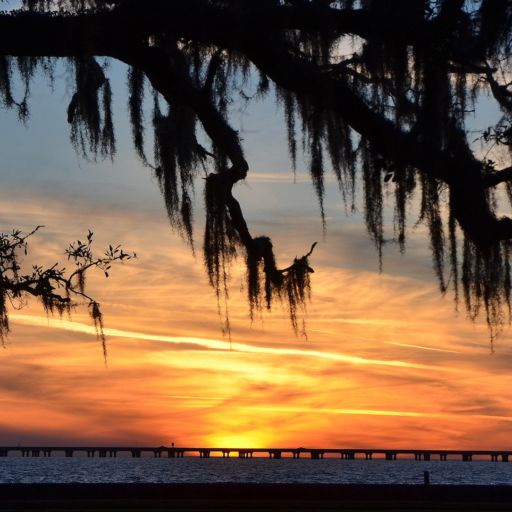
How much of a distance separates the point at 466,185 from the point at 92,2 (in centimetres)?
267

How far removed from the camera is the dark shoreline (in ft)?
27.0

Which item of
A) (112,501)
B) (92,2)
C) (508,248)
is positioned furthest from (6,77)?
(112,501)

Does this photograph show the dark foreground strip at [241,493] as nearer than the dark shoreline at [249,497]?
No

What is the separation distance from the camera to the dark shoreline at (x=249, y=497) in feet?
27.0

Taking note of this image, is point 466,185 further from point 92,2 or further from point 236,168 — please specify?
point 92,2

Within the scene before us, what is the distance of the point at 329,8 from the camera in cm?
565

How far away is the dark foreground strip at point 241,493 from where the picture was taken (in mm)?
8688

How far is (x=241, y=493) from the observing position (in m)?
8.79

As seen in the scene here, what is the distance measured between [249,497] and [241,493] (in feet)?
0.28

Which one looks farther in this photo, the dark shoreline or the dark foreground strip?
the dark foreground strip

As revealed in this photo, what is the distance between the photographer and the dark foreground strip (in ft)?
28.5

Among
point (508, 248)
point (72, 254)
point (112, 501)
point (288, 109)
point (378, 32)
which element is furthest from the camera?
point (72, 254)

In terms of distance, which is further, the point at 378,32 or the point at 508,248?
the point at 508,248

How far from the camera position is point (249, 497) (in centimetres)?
876
